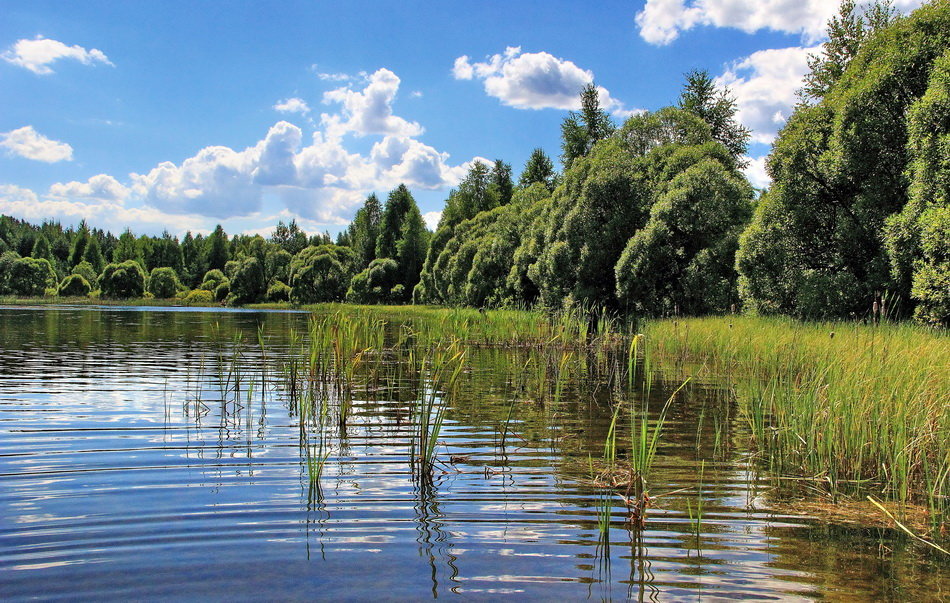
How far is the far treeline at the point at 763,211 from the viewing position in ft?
51.7

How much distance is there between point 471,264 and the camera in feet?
175

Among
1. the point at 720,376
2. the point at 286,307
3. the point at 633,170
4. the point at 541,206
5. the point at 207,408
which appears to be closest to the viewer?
the point at 207,408

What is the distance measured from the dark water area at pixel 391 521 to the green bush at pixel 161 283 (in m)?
95.1

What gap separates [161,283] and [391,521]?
3999 inches

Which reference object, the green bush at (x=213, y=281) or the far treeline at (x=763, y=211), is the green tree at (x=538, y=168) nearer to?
the far treeline at (x=763, y=211)

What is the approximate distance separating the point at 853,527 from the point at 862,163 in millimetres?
16117

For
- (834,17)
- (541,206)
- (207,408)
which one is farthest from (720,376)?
(834,17)

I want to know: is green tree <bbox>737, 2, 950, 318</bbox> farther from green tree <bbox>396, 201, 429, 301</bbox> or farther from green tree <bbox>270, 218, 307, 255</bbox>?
green tree <bbox>270, 218, 307, 255</bbox>

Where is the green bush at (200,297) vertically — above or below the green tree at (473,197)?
below

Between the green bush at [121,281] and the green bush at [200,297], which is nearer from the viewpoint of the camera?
the green bush at [200,297]

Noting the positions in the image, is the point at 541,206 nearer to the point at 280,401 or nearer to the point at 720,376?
the point at 720,376

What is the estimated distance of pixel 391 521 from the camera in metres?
4.88

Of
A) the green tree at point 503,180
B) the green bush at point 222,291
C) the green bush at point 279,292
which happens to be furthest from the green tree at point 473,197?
the green bush at point 222,291

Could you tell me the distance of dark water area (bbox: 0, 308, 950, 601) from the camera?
12.8 ft
